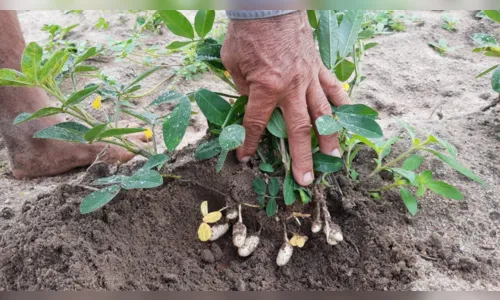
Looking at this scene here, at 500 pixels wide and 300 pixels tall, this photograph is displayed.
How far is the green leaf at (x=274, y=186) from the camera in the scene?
45.9 inches

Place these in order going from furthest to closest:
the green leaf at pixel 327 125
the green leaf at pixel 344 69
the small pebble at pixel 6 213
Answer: the small pebble at pixel 6 213 < the green leaf at pixel 344 69 < the green leaf at pixel 327 125

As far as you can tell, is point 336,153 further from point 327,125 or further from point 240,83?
point 240,83

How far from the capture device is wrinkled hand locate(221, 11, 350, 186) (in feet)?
3.35

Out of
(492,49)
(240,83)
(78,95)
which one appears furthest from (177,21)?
(492,49)

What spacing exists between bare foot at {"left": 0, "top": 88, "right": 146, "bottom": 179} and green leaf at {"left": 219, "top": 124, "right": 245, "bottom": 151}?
0.73 m

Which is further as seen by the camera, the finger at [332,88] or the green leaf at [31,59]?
the finger at [332,88]

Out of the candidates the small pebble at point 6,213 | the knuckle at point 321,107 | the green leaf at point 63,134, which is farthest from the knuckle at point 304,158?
the small pebble at point 6,213

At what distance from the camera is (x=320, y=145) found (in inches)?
45.6

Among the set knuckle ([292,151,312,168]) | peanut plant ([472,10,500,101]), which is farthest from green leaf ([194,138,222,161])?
peanut plant ([472,10,500,101])

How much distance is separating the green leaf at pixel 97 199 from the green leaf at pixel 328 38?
2.05 ft

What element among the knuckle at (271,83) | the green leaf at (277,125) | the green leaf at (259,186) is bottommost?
the green leaf at (259,186)

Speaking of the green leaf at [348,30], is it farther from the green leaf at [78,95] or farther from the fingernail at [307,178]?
the green leaf at [78,95]

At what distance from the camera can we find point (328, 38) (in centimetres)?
118

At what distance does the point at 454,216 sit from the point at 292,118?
55cm
